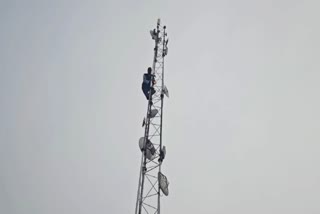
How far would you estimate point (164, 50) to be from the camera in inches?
543

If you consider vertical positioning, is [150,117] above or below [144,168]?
above

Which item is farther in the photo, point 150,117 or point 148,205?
point 150,117

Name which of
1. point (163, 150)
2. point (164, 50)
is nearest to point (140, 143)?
point (163, 150)

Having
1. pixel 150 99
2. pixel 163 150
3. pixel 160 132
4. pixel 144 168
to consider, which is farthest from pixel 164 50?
pixel 144 168

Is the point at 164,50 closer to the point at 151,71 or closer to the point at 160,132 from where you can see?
the point at 151,71

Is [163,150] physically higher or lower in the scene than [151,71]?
lower

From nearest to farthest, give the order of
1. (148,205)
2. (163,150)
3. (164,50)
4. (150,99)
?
(148,205), (163,150), (150,99), (164,50)

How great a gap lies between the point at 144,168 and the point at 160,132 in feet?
5.91

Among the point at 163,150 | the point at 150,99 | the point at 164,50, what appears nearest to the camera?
the point at 163,150

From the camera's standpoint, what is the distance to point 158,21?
14148mm

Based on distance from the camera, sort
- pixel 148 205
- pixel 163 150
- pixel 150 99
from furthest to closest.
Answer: pixel 150 99, pixel 163 150, pixel 148 205

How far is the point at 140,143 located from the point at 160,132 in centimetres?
102

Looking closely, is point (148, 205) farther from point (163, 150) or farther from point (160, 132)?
point (160, 132)

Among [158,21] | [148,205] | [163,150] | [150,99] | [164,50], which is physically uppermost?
[158,21]
